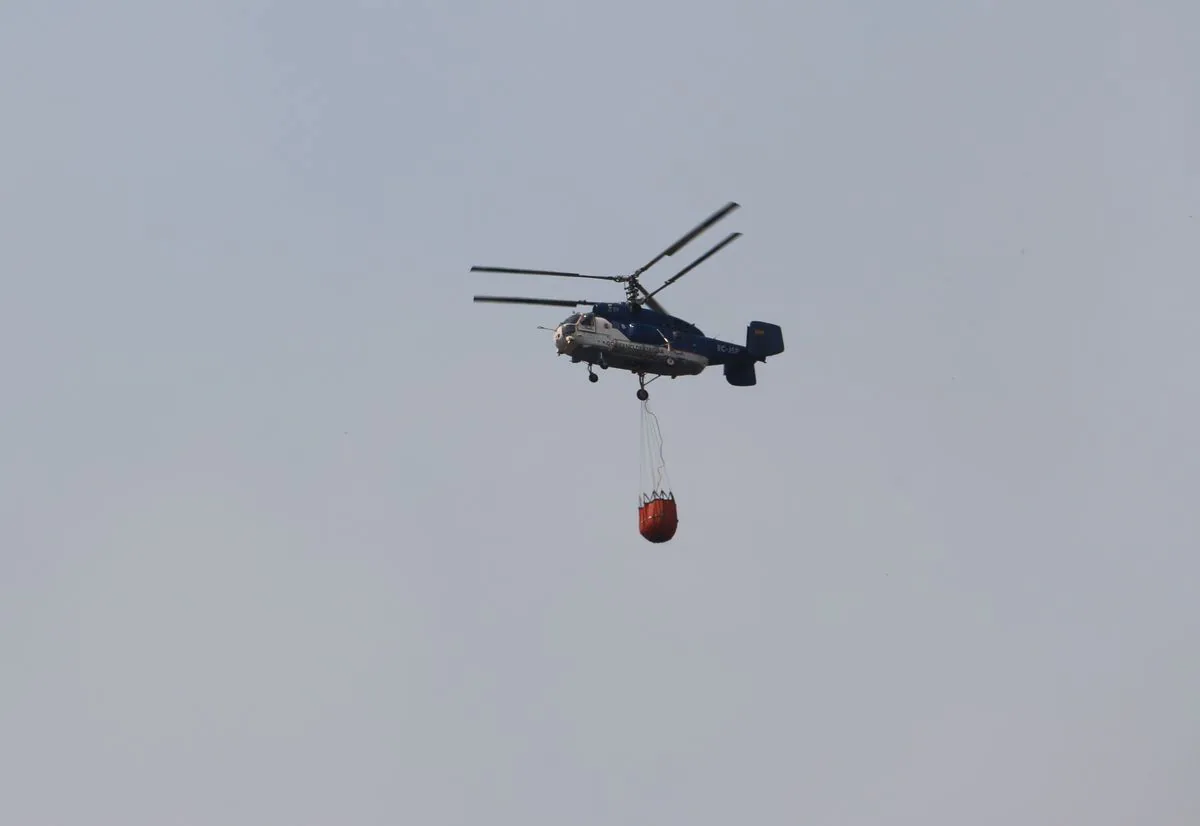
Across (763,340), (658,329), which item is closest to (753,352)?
(763,340)

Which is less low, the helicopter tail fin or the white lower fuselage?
the helicopter tail fin

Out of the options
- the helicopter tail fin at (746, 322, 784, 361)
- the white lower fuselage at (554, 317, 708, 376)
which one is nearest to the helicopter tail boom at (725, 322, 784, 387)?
the helicopter tail fin at (746, 322, 784, 361)

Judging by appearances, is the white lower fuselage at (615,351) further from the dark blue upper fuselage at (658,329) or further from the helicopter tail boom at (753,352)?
the helicopter tail boom at (753,352)

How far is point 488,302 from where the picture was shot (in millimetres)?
64625

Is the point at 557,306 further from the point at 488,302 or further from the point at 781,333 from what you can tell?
the point at 781,333

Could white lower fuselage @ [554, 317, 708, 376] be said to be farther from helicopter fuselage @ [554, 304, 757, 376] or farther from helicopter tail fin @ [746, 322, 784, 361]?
helicopter tail fin @ [746, 322, 784, 361]

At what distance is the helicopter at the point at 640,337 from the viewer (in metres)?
64.1

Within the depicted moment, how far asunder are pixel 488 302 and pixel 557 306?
2.70 m

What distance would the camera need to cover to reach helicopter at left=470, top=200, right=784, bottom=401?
2522 inches

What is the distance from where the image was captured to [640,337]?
65562 millimetres

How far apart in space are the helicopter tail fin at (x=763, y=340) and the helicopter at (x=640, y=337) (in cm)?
54

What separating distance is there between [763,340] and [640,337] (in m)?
7.21

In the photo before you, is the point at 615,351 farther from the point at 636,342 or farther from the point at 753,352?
the point at 753,352

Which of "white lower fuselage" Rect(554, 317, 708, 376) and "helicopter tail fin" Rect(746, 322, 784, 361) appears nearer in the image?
"white lower fuselage" Rect(554, 317, 708, 376)
